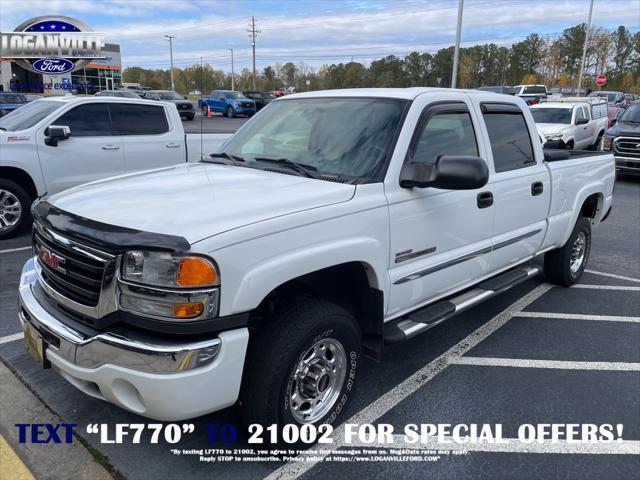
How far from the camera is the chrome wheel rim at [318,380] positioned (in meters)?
2.81

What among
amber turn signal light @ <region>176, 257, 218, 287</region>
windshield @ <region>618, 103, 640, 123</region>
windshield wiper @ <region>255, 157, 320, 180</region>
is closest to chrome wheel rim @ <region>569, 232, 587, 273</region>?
windshield wiper @ <region>255, 157, 320, 180</region>

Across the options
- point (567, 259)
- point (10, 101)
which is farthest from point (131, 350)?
point (10, 101)

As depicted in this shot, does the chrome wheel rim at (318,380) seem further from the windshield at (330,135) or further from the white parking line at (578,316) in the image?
the white parking line at (578,316)

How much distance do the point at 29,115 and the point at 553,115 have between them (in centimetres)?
1435

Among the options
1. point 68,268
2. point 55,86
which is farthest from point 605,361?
point 55,86

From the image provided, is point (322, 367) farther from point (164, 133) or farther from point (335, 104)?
point (164, 133)

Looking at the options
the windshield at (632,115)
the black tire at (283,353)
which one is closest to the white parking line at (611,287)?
the black tire at (283,353)

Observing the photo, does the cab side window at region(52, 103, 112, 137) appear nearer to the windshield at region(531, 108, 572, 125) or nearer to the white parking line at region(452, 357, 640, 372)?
the white parking line at region(452, 357, 640, 372)

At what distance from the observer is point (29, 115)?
7434 millimetres

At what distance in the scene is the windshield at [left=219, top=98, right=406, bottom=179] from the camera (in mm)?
3264

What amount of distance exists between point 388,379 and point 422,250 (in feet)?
3.28

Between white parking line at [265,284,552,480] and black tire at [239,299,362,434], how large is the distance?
0.24 meters

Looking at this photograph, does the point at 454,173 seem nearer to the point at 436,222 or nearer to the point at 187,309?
the point at 436,222

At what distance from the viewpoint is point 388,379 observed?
146 inches
